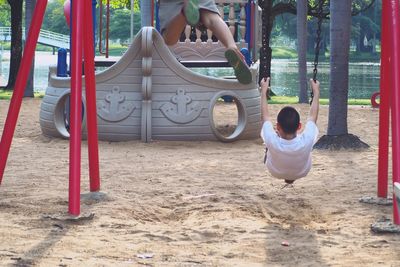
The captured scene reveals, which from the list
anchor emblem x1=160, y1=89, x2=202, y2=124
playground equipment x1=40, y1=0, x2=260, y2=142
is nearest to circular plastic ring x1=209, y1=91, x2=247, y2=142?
playground equipment x1=40, y1=0, x2=260, y2=142

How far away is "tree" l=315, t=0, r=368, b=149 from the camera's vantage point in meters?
8.98

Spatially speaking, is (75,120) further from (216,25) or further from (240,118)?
(240,118)

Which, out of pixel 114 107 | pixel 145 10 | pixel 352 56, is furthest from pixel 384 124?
pixel 352 56

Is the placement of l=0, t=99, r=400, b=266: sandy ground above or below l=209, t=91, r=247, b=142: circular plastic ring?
below

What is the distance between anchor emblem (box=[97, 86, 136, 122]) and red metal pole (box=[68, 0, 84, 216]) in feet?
13.9

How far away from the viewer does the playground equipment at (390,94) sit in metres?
5.01

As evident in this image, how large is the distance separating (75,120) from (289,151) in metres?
1.38

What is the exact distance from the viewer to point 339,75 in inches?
357

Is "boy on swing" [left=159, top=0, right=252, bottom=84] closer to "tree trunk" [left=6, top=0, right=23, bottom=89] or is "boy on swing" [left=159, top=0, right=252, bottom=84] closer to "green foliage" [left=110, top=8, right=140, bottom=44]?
"tree trunk" [left=6, top=0, right=23, bottom=89]

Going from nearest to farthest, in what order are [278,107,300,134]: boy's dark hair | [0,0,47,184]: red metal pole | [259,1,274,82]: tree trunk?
[278,107,300,134]: boy's dark hair, [0,0,47,184]: red metal pole, [259,1,274,82]: tree trunk

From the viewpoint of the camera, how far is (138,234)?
466 cm

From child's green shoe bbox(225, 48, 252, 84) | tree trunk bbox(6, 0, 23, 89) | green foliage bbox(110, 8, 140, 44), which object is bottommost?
child's green shoe bbox(225, 48, 252, 84)

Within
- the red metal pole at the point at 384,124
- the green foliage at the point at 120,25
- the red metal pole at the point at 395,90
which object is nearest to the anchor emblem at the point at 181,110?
the red metal pole at the point at 384,124

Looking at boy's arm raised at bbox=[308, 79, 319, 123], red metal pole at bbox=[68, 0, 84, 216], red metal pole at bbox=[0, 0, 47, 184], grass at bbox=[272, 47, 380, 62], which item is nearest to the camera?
red metal pole at bbox=[68, 0, 84, 216]
